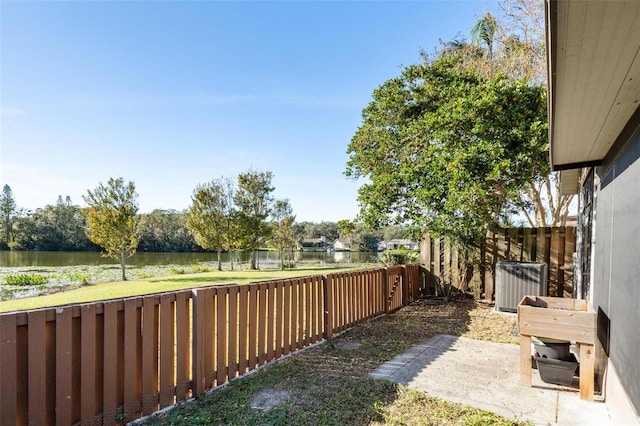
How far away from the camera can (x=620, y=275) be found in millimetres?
2764

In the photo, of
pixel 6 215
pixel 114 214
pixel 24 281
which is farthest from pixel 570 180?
pixel 6 215

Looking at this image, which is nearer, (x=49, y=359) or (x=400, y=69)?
(x=49, y=359)

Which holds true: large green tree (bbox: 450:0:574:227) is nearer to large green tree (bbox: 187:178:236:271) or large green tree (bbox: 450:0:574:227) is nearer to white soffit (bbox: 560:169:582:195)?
white soffit (bbox: 560:169:582:195)

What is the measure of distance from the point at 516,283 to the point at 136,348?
22.6 ft

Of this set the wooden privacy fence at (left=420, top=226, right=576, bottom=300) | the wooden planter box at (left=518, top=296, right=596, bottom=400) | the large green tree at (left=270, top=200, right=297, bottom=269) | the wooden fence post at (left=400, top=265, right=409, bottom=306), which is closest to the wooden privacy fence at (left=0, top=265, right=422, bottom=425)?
the wooden planter box at (left=518, top=296, right=596, bottom=400)

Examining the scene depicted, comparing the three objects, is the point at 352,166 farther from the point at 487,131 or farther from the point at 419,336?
the point at 419,336

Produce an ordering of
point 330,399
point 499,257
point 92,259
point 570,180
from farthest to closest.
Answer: point 92,259
point 499,257
point 570,180
point 330,399

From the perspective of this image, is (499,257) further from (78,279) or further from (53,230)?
(53,230)

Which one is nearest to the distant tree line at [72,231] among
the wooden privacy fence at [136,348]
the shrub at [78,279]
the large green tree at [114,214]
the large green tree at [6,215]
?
the large green tree at [6,215]

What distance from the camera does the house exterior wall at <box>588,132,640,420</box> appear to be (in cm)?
230

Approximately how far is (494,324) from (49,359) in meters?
6.42

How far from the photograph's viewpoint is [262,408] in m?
3.07

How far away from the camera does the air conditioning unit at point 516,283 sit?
22.5 ft

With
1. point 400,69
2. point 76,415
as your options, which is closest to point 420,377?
point 76,415
